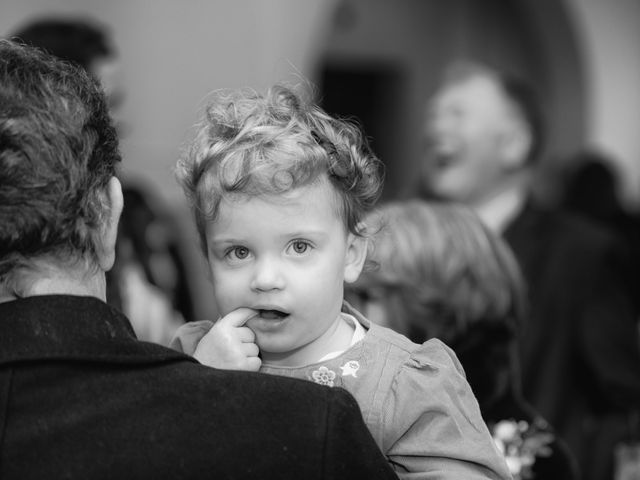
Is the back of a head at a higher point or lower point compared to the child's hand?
higher

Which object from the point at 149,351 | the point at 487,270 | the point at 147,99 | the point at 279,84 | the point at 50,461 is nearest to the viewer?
the point at 50,461

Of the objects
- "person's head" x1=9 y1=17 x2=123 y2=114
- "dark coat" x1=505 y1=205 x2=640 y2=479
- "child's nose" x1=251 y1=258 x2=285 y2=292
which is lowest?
"dark coat" x1=505 y1=205 x2=640 y2=479

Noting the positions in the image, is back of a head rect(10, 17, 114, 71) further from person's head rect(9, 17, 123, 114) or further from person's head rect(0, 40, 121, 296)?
person's head rect(0, 40, 121, 296)

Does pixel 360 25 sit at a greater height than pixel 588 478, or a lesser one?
greater

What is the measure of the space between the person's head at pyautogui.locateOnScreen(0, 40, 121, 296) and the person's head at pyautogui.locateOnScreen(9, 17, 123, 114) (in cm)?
169

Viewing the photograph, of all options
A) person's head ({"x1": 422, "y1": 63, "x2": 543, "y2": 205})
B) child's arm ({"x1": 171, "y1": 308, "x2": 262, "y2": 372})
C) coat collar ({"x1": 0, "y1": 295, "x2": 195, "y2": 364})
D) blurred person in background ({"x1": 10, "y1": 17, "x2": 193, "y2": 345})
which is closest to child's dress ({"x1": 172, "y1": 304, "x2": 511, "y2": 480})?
child's arm ({"x1": 171, "y1": 308, "x2": 262, "y2": 372})

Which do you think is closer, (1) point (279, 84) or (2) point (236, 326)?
(2) point (236, 326)

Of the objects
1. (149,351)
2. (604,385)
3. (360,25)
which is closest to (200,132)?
(149,351)

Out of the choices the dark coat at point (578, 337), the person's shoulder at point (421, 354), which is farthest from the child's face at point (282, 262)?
the dark coat at point (578, 337)

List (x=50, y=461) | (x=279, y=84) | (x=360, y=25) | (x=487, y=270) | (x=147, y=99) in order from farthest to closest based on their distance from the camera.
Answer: (x=360, y=25)
(x=147, y=99)
(x=487, y=270)
(x=279, y=84)
(x=50, y=461)

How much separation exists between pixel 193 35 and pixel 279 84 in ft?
16.4

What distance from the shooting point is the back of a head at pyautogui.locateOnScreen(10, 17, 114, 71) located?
343cm

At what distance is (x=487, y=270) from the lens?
2.84 meters

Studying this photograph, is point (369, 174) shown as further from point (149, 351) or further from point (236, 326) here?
point (149, 351)
